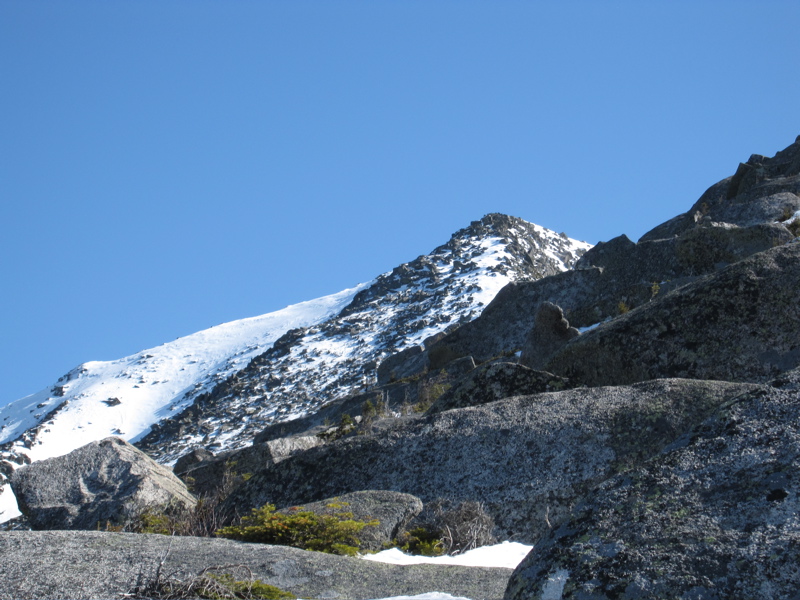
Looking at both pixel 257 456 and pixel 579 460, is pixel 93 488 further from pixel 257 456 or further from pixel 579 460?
pixel 579 460

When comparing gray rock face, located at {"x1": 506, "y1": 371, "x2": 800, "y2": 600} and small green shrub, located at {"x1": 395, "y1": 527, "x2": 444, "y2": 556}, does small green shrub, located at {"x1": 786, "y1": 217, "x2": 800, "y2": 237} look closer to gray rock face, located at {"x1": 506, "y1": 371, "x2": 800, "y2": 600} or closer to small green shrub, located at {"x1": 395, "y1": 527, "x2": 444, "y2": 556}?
small green shrub, located at {"x1": 395, "y1": 527, "x2": 444, "y2": 556}

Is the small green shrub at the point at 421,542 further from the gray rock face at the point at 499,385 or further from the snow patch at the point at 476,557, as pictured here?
the gray rock face at the point at 499,385

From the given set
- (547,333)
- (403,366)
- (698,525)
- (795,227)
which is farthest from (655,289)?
(698,525)

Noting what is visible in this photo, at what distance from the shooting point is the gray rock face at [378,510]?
6152 mm

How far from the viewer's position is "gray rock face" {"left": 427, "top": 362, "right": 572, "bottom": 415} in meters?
8.80

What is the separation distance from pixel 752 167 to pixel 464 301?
2642 inches

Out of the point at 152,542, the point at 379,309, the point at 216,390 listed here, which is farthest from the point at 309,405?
the point at 152,542

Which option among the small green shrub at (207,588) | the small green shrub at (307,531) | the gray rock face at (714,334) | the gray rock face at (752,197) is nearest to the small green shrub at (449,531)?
the small green shrub at (307,531)

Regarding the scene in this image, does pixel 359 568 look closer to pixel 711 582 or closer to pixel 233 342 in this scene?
pixel 711 582

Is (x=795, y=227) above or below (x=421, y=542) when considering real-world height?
above

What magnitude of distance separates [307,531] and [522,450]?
2.00m

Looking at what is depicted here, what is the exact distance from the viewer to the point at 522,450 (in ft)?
22.7

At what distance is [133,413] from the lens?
353 ft

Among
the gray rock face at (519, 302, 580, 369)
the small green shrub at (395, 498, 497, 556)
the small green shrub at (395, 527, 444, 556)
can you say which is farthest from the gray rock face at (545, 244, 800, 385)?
the gray rock face at (519, 302, 580, 369)
